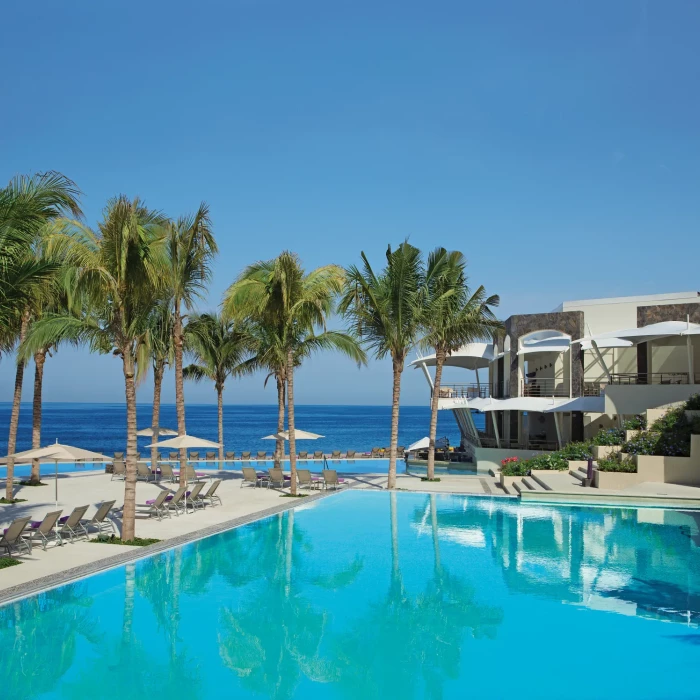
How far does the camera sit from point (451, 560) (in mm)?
12375

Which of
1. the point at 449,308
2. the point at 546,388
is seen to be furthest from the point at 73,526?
the point at 546,388

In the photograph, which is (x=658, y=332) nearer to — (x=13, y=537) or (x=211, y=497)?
(x=211, y=497)

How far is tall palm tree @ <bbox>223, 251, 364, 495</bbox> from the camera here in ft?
60.0

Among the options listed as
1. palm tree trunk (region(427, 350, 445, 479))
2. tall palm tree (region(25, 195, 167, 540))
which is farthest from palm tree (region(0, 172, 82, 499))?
palm tree trunk (region(427, 350, 445, 479))

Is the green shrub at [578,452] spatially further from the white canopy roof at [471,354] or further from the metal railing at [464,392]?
the metal railing at [464,392]

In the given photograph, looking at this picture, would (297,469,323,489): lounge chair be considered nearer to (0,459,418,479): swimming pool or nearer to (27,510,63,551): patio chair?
(0,459,418,479): swimming pool

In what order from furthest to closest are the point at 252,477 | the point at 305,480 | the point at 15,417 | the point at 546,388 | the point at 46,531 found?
1. the point at 546,388
2. the point at 252,477
3. the point at 305,480
4. the point at 15,417
5. the point at 46,531

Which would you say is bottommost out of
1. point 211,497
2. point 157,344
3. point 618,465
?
point 211,497

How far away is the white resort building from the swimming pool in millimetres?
4389

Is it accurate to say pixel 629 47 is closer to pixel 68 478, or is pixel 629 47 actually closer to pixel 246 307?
pixel 246 307

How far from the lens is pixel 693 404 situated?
20.8m

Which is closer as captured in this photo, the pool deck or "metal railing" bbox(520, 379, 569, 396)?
the pool deck

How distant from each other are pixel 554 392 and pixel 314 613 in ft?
75.3

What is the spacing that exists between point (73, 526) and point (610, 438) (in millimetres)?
16696
